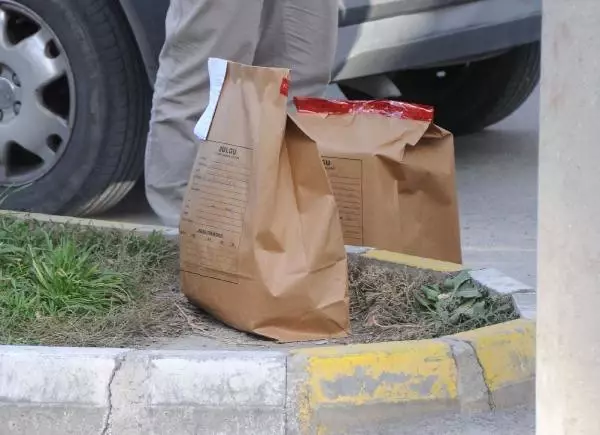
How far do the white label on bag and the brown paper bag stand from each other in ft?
1.22

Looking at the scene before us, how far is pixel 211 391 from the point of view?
2.25m

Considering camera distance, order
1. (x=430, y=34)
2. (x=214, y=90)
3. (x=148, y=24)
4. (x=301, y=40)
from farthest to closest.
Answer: (x=430, y=34), (x=148, y=24), (x=301, y=40), (x=214, y=90)

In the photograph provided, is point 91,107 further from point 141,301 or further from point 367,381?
point 367,381

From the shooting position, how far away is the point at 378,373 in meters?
2.28

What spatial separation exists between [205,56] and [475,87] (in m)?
2.34

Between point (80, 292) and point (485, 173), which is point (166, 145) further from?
point (485, 173)

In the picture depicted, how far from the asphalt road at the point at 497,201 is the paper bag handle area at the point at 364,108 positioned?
2.26 ft

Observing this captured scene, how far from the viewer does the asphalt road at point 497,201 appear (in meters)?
3.71

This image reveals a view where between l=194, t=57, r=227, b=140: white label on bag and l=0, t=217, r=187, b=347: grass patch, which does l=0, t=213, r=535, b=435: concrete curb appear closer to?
l=0, t=217, r=187, b=347: grass patch

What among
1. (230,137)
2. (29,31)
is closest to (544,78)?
(230,137)

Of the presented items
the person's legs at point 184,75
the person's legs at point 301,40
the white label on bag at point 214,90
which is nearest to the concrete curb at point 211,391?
the white label on bag at point 214,90

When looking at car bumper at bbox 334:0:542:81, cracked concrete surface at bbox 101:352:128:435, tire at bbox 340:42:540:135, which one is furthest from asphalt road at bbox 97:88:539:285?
cracked concrete surface at bbox 101:352:128:435

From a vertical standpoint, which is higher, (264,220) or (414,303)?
(264,220)

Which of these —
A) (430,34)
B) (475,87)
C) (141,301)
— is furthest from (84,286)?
(475,87)
